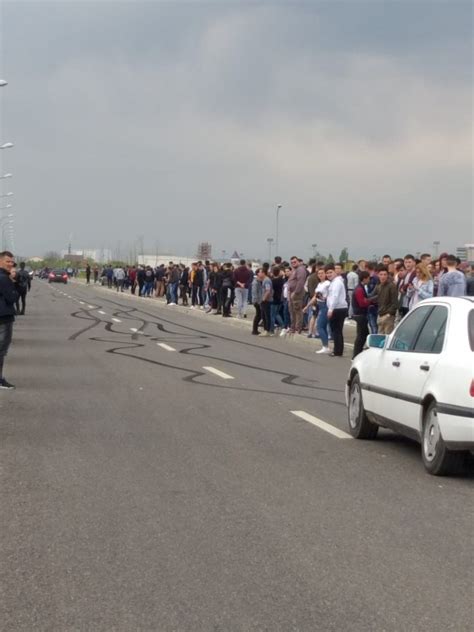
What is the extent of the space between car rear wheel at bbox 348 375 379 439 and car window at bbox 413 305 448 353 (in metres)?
1.27

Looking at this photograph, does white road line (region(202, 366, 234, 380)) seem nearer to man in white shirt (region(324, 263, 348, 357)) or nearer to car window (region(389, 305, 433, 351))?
man in white shirt (region(324, 263, 348, 357))

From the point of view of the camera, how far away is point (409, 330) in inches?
354

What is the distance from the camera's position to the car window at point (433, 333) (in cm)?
823

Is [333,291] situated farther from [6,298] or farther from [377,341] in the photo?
[377,341]

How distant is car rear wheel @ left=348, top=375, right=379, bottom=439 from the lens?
970 cm

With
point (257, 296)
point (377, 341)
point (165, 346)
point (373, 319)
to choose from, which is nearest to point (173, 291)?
point (257, 296)

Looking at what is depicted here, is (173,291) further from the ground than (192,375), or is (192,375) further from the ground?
(192,375)

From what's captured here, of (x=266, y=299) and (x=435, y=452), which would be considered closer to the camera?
(x=435, y=452)

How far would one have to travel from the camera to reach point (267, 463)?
8.39 metres

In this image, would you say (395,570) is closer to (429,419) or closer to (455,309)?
(429,419)

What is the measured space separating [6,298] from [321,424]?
495cm

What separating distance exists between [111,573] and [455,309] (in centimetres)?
410

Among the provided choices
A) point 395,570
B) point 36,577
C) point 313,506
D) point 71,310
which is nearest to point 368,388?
point 313,506

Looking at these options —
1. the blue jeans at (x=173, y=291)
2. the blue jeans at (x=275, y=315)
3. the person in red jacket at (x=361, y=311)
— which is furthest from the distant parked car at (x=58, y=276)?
the person in red jacket at (x=361, y=311)
